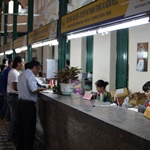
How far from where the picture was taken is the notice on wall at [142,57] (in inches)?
268

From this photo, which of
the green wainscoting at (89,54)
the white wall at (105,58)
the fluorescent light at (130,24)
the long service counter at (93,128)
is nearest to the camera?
the long service counter at (93,128)

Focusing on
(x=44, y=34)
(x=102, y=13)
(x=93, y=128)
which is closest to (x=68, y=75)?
(x=102, y=13)

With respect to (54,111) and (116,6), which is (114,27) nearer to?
(116,6)

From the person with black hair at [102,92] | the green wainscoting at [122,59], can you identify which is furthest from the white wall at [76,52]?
the person with black hair at [102,92]

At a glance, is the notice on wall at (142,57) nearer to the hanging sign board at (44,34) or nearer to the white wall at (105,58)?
the white wall at (105,58)

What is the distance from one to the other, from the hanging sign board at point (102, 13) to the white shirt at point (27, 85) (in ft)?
3.02

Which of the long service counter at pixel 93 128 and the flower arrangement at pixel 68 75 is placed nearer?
the long service counter at pixel 93 128

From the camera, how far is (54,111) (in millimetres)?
4348

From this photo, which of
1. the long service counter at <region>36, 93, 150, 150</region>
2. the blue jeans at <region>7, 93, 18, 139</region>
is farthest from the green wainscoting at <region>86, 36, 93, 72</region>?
the long service counter at <region>36, 93, 150, 150</region>

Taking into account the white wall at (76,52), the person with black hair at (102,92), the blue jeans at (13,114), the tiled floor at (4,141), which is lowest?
the tiled floor at (4,141)

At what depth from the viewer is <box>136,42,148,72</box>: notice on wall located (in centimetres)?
682

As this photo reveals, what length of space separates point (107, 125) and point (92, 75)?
6.99 m

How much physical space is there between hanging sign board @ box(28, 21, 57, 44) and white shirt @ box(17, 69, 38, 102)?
114cm

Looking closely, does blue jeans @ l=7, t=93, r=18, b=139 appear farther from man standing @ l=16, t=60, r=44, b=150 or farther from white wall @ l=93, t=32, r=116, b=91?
white wall @ l=93, t=32, r=116, b=91
